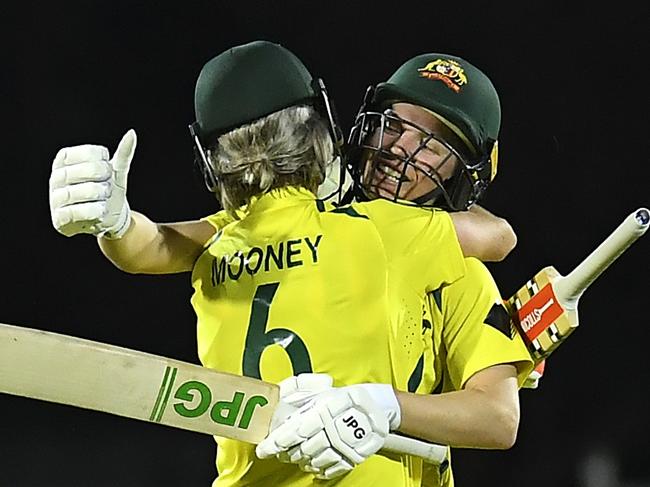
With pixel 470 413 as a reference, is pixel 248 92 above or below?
above

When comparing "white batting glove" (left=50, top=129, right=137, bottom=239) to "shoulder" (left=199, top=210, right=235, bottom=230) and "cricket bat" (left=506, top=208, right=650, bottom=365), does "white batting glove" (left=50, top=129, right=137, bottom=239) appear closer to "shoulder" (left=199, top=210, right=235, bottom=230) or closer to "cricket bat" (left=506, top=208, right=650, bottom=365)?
"shoulder" (left=199, top=210, right=235, bottom=230)

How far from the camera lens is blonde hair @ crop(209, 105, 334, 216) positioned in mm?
1158

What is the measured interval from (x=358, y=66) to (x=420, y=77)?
38.8 inches

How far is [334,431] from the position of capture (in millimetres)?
1008

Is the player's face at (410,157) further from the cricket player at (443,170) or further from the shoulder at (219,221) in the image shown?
the shoulder at (219,221)

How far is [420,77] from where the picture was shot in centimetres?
132

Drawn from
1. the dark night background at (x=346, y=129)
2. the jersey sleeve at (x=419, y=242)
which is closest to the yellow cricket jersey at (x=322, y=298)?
the jersey sleeve at (x=419, y=242)

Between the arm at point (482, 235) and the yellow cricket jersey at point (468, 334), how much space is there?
0.12 feet

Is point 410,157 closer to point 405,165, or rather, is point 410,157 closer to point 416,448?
point 405,165

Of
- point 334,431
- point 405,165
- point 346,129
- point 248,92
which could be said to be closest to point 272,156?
point 248,92

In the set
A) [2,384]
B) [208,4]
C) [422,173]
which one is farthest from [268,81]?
[208,4]

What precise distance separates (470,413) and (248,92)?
0.35 meters

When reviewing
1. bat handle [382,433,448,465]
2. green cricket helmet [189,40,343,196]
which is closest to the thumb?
green cricket helmet [189,40,343,196]

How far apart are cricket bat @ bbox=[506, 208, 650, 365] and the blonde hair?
0.87ft
